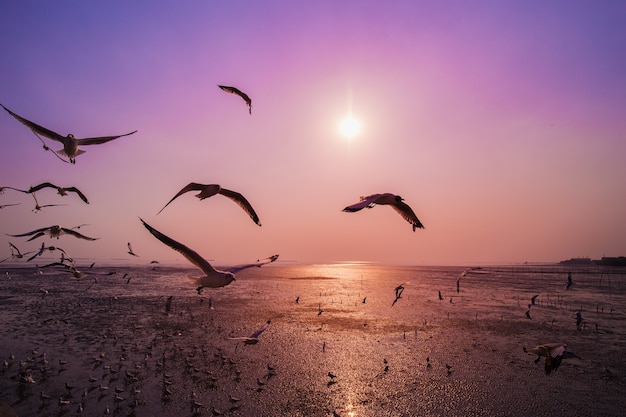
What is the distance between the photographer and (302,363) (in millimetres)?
14188

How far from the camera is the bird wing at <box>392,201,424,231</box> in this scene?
24.8 feet

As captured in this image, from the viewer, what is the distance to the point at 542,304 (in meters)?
30.1

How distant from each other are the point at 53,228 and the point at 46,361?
527 centimetres

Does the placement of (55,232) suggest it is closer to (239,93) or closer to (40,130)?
(40,130)

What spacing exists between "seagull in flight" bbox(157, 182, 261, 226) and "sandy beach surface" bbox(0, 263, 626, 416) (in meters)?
4.46

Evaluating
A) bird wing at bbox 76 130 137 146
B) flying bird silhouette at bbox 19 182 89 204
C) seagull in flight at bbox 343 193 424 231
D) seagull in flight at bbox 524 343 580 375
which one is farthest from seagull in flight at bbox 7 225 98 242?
seagull in flight at bbox 524 343 580 375

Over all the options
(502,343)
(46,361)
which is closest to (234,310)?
(46,361)

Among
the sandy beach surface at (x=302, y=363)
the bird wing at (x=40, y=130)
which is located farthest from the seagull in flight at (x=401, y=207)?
the bird wing at (x=40, y=130)

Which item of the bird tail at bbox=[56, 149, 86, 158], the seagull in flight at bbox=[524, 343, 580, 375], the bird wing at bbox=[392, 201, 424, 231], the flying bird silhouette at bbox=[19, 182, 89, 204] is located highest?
the bird tail at bbox=[56, 149, 86, 158]

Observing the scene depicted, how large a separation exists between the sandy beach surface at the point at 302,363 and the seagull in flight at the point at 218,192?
14.6ft

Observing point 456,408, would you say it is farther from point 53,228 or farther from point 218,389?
point 53,228

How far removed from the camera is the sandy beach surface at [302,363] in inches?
418

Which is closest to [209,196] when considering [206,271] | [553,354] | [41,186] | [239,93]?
[206,271]

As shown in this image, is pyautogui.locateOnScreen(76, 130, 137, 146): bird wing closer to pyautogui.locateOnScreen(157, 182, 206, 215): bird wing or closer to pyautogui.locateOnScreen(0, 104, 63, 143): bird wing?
pyautogui.locateOnScreen(0, 104, 63, 143): bird wing
